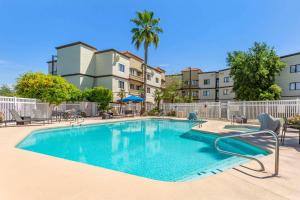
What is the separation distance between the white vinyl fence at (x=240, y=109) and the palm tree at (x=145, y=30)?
6.11 m

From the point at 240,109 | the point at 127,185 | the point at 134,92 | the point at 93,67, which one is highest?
the point at 93,67

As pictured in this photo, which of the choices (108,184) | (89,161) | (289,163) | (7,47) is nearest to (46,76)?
(7,47)

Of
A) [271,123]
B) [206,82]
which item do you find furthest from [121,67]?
[271,123]

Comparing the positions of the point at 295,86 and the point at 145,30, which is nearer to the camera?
the point at 295,86

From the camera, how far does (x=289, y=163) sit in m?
4.60

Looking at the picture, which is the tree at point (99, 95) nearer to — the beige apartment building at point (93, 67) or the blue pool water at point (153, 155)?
the beige apartment building at point (93, 67)

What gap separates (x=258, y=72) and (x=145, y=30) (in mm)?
16232

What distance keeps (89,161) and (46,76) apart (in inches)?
615

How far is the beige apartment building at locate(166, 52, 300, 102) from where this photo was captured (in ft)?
83.1

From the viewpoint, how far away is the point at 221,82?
3803cm

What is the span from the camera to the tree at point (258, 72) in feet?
78.5

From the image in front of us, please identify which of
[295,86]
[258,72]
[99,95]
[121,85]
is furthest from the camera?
[121,85]

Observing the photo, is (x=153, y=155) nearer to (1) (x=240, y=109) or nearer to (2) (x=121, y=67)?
(1) (x=240, y=109)

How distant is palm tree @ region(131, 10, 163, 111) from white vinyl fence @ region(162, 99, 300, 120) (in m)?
6.11
